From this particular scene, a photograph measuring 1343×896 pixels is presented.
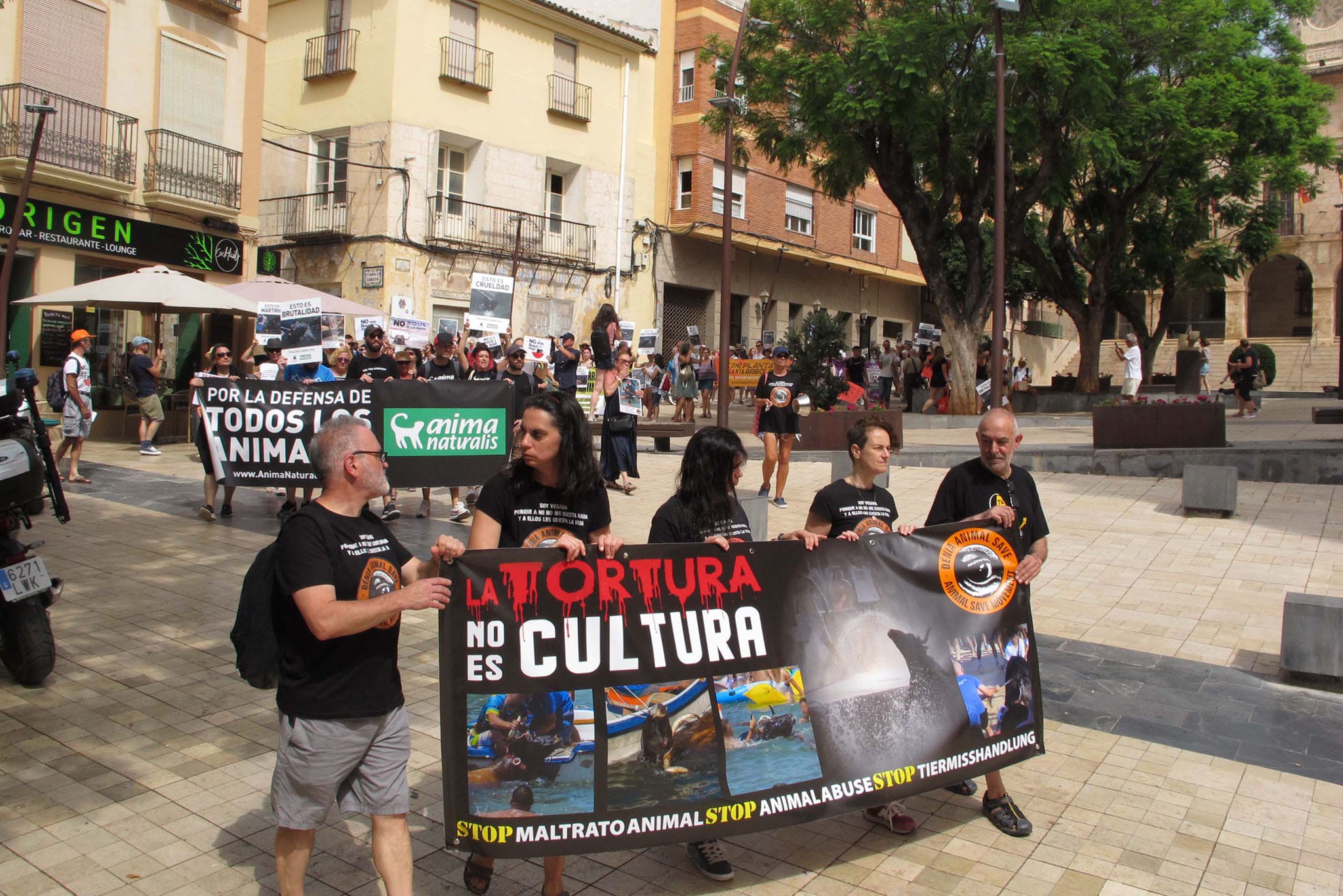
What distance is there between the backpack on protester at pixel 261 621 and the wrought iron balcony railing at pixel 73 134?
1761 centimetres

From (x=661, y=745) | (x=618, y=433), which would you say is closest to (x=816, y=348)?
Answer: (x=618, y=433)

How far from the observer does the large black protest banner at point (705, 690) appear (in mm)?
3461

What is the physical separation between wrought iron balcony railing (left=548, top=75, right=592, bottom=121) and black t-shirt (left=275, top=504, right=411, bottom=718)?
27025 mm

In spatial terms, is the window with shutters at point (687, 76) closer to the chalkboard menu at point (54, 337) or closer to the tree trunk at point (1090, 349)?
the tree trunk at point (1090, 349)

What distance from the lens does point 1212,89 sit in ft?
81.7

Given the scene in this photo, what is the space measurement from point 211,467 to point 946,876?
827 centimetres

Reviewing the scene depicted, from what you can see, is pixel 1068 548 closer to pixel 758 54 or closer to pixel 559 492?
pixel 559 492

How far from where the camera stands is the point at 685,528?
13.4ft

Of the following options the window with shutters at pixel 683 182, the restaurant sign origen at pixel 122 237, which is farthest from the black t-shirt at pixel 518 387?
the window with shutters at pixel 683 182

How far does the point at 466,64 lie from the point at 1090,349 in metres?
19.3

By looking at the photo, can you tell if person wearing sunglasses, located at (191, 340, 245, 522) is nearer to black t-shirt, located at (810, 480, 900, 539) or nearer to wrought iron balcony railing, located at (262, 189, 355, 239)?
black t-shirt, located at (810, 480, 900, 539)

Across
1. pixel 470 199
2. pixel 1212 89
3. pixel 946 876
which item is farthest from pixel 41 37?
pixel 1212 89

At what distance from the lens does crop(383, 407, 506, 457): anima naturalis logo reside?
10305 millimetres

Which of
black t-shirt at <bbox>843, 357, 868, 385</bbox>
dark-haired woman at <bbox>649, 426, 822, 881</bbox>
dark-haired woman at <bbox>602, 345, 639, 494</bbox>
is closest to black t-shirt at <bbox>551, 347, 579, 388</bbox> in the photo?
dark-haired woman at <bbox>602, 345, 639, 494</bbox>
